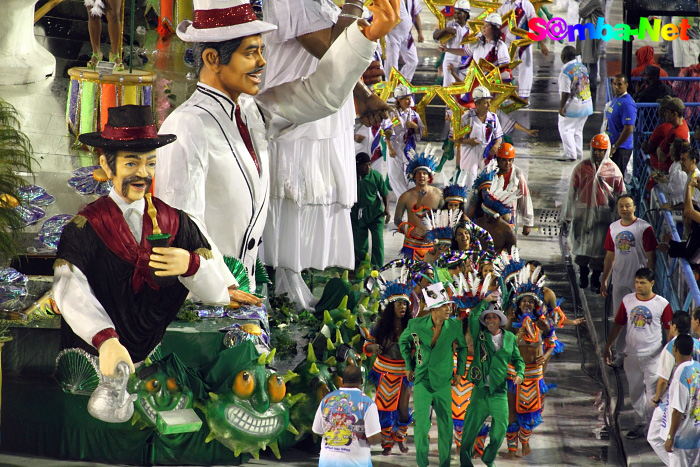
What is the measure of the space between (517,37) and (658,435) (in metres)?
8.83

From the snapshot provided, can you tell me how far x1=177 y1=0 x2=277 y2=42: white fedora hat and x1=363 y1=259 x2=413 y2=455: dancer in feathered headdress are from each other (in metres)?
2.82

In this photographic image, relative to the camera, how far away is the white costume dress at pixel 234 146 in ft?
24.2

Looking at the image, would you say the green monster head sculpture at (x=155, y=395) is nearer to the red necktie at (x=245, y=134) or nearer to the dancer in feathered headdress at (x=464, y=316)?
the red necktie at (x=245, y=134)

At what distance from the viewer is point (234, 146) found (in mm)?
7586

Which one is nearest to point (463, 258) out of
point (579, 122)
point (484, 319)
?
point (484, 319)

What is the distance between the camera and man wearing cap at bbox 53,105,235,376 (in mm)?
7105

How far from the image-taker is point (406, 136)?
1381 cm

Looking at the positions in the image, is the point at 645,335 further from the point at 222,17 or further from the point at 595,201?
the point at 222,17

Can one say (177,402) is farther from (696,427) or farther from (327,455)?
(696,427)

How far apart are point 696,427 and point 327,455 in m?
2.42

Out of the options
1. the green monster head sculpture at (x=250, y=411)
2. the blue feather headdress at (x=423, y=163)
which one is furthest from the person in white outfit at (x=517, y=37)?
the green monster head sculpture at (x=250, y=411)

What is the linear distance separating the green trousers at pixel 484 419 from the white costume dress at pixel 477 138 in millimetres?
4384

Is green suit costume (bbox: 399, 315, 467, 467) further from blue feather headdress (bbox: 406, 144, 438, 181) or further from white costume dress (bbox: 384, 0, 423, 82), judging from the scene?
white costume dress (bbox: 384, 0, 423, 82)

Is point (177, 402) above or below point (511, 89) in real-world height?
below
